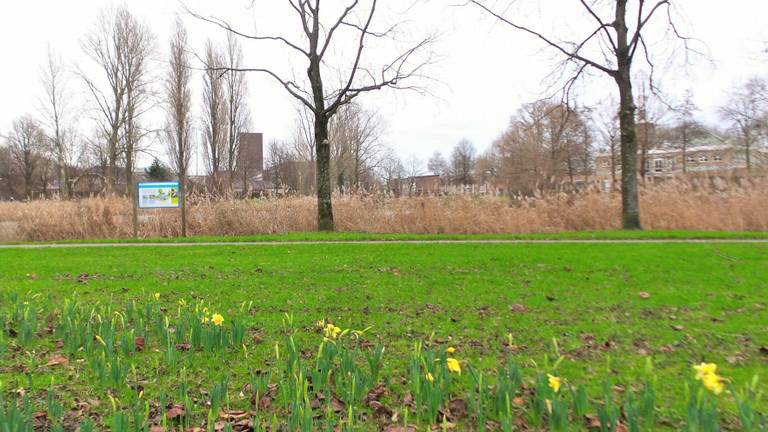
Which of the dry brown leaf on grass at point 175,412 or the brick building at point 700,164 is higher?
the brick building at point 700,164

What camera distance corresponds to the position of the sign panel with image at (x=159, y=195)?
1384 centimetres

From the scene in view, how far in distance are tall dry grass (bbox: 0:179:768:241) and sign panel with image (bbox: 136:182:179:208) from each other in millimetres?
1242

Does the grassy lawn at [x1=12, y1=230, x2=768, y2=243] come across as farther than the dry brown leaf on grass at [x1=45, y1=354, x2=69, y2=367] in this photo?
Yes

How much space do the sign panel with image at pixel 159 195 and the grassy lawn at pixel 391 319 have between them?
432cm

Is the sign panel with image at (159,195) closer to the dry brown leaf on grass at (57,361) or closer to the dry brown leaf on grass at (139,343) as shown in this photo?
the dry brown leaf on grass at (139,343)

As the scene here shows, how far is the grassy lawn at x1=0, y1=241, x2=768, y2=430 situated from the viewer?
3.12 meters

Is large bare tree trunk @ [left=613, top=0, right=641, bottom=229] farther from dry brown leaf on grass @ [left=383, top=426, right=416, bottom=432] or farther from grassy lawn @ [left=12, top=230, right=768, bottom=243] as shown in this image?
dry brown leaf on grass @ [left=383, top=426, right=416, bottom=432]

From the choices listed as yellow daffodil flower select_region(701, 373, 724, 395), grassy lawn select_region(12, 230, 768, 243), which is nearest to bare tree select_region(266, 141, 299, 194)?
grassy lawn select_region(12, 230, 768, 243)

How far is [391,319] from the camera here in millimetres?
5023

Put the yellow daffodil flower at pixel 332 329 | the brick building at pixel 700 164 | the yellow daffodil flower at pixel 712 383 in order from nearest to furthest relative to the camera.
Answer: the yellow daffodil flower at pixel 712 383 → the yellow daffodil flower at pixel 332 329 → the brick building at pixel 700 164

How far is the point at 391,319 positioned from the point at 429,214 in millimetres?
9599

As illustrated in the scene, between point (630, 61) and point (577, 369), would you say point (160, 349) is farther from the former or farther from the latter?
point (630, 61)

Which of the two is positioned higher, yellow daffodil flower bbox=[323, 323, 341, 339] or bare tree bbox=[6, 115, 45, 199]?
bare tree bbox=[6, 115, 45, 199]

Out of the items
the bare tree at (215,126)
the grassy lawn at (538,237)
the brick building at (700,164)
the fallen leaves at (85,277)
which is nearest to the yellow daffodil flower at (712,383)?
the fallen leaves at (85,277)
